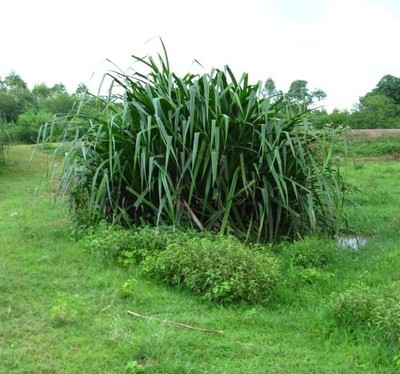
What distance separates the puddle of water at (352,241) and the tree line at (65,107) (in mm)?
1106

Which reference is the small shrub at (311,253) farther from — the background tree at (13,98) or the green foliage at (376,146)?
the background tree at (13,98)

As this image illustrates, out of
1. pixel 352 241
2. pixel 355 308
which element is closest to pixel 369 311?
pixel 355 308

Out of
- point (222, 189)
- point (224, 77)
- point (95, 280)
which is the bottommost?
point (95, 280)

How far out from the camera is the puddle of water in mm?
4601

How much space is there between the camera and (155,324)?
2.70 m

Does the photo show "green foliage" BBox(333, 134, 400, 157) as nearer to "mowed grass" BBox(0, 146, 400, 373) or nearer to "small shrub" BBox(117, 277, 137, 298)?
"mowed grass" BBox(0, 146, 400, 373)

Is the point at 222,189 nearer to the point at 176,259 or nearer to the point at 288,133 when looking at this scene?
the point at 288,133

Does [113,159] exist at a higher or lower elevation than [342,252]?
higher

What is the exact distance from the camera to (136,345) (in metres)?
2.39

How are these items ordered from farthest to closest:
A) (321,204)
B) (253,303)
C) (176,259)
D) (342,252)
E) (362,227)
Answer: (362,227) < (321,204) < (342,252) < (176,259) < (253,303)

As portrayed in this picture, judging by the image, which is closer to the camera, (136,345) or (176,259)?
(136,345)

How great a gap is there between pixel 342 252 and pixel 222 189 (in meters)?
1.11

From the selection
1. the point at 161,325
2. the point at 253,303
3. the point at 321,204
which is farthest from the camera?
the point at 321,204

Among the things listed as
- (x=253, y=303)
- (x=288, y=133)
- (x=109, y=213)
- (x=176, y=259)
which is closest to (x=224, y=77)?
(x=288, y=133)
